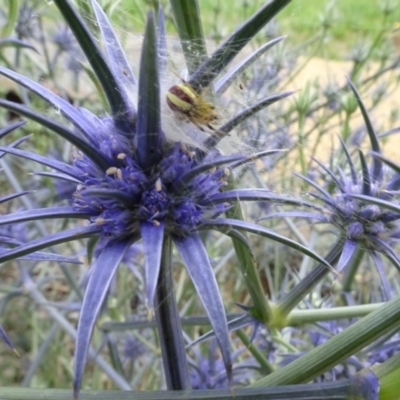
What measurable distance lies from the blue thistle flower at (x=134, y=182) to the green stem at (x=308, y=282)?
7.2 inches

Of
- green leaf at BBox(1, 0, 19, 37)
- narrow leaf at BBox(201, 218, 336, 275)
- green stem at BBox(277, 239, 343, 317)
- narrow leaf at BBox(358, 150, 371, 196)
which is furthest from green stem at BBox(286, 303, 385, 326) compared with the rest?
green leaf at BBox(1, 0, 19, 37)

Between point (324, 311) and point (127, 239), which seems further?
point (324, 311)

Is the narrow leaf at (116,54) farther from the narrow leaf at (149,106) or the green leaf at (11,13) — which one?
the green leaf at (11,13)

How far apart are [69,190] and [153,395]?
55 cm

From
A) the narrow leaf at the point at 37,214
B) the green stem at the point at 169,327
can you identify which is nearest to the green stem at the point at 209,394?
the green stem at the point at 169,327

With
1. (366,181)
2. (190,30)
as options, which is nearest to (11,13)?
(190,30)

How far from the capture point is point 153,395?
0.35 meters

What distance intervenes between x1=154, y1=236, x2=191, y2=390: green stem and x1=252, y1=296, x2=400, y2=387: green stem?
0.06 metres

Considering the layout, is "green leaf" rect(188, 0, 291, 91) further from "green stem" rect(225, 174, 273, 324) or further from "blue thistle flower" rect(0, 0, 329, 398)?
"green stem" rect(225, 174, 273, 324)

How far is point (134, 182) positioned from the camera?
0.33m

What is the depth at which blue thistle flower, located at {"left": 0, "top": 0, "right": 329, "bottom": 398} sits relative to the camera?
289 mm

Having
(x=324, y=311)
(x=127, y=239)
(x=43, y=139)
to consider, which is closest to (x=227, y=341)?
(x=127, y=239)

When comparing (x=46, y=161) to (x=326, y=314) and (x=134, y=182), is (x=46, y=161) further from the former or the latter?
(x=326, y=314)

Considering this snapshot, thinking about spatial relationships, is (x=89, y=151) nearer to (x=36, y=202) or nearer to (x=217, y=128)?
(x=217, y=128)
